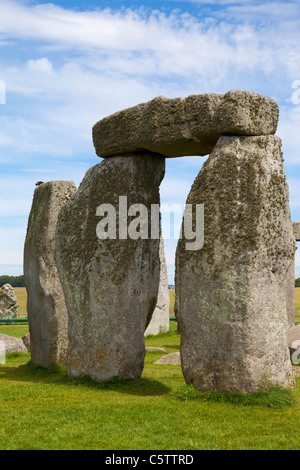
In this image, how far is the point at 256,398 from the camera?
29.2ft

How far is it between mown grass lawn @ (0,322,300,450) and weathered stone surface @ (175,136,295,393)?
0.55 meters

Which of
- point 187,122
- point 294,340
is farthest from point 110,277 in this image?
point 294,340

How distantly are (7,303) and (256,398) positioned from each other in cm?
2663

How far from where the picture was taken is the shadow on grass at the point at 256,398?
348 inches

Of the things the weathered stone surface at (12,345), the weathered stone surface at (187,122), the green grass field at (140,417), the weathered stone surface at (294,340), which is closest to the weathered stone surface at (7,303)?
the weathered stone surface at (12,345)

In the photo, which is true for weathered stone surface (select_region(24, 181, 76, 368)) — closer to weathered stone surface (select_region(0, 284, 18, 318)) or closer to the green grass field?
the green grass field

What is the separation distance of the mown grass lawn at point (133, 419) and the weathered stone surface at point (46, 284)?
2.52m

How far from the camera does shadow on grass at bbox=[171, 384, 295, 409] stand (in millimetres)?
8828

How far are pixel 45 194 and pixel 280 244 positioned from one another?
669cm
